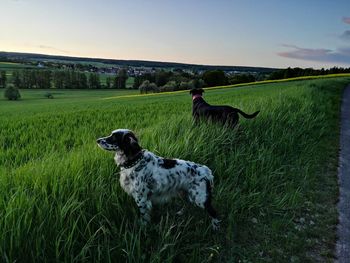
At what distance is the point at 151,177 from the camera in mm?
3111

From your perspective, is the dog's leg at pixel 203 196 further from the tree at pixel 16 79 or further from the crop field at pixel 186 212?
the tree at pixel 16 79

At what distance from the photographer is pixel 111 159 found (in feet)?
13.1

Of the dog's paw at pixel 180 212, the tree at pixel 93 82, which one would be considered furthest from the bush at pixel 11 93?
the dog's paw at pixel 180 212

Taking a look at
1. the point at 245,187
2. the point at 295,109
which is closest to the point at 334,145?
the point at 295,109

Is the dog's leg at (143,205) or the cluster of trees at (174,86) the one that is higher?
the dog's leg at (143,205)

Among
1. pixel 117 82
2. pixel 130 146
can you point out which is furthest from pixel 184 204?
pixel 117 82

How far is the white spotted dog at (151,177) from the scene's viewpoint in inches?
121

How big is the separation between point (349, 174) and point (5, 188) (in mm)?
5496

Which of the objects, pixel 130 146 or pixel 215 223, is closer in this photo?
pixel 130 146

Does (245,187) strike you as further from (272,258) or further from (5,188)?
(5,188)

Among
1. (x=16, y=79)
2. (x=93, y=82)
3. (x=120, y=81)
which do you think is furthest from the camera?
(x=120, y=81)

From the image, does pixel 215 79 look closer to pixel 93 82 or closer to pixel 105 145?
pixel 93 82

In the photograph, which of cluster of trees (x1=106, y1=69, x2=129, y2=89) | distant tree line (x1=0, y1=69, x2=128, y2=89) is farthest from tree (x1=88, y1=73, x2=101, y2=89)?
cluster of trees (x1=106, y1=69, x2=129, y2=89)

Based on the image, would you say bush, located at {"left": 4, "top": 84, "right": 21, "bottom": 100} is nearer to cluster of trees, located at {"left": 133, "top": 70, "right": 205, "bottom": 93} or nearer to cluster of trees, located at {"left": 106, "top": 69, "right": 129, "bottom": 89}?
cluster of trees, located at {"left": 133, "top": 70, "right": 205, "bottom": 93}
